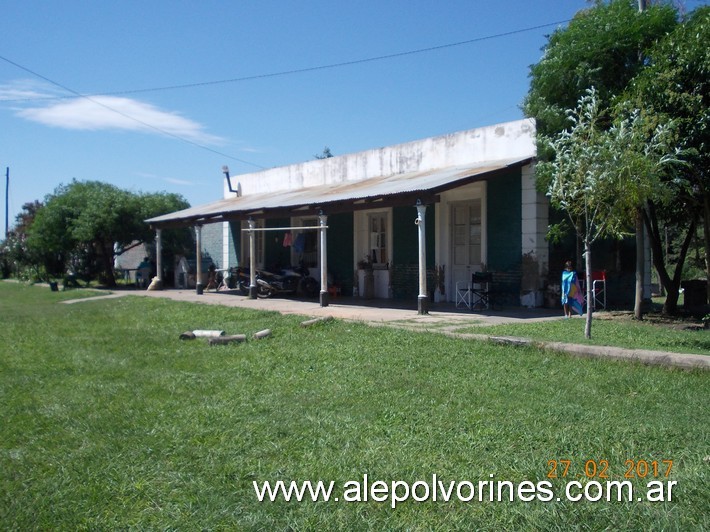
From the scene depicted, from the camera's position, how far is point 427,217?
1691 cm

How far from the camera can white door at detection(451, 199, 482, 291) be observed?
632 inches

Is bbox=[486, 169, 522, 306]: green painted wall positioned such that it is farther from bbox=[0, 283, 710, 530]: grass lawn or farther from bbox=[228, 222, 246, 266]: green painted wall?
bbox=[228, 222, 246, 266]: green painted wall

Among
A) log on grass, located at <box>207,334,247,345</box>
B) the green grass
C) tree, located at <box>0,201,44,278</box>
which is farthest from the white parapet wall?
tree, located at <box>0,201,44,278</box>

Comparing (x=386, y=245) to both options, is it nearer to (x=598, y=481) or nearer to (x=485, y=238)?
(x=485, y=238)

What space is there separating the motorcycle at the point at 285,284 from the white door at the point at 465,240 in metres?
4.41

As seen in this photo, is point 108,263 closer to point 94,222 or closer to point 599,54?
point 94,222

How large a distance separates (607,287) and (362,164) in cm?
768

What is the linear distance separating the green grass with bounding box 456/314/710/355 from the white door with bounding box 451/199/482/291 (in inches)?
157

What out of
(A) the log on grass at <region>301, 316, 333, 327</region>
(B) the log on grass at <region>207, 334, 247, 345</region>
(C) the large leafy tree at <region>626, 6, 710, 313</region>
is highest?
(C) the large leafy tree at <region>626, 6, 710, 313</region>

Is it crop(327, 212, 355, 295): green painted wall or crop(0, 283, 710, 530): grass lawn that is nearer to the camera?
crop(0, 283, 710, 530): grass lawn

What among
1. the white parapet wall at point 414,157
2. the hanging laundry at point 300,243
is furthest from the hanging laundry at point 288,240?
the white parapet wall at point 414,157

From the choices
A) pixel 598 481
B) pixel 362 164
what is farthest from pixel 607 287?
pixel 598 481

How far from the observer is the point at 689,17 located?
12.4m

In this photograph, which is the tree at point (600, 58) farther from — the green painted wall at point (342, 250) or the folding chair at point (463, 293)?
the green painted wall at point (342, 250)
